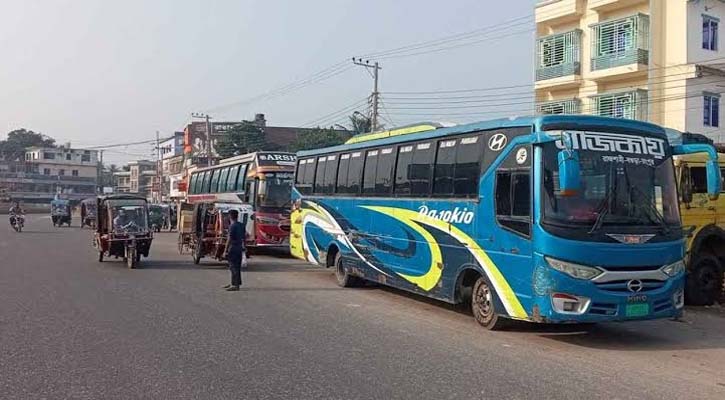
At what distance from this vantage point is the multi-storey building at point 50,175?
352ft

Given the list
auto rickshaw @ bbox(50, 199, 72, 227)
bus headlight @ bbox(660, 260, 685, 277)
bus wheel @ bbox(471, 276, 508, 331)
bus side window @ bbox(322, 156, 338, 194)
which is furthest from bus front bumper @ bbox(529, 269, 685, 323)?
auto rickshaw @ bbox(50, 199, 72, 227)

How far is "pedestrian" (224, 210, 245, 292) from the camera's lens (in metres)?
14.5

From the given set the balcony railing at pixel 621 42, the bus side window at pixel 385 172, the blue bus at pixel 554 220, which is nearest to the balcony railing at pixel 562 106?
the balcony railing at pixel 621 42

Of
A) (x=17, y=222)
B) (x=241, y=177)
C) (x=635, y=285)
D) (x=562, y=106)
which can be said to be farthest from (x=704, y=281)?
(x=17, y=222)

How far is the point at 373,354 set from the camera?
825 cm

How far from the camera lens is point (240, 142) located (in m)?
64.9

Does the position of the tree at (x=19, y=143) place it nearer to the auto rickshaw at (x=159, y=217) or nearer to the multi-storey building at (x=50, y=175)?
the multi-storey building at (x=50, y=175)

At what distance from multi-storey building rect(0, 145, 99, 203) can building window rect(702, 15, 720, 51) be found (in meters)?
95.9

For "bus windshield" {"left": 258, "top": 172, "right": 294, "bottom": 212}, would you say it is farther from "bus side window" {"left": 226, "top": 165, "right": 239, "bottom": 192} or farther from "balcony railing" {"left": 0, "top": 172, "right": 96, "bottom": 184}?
"balcony railing" {"left": 0, "top": 172, "right": 96, "bottom": 184}

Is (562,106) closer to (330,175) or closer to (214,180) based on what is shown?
(214,180)

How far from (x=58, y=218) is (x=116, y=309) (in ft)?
139

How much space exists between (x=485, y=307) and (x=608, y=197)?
2.51 meters

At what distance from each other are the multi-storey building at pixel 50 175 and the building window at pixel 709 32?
3775 inches

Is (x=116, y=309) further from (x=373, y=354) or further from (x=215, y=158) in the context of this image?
(x=215, y=158)
